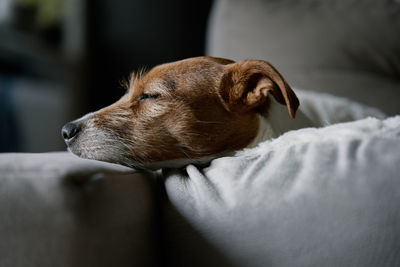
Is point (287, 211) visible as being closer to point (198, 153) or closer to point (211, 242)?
point (211, 242)

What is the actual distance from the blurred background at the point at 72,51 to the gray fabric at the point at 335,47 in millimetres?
1344

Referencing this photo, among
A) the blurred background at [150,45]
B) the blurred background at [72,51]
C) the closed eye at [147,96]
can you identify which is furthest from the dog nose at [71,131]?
the blurred background at [72,51]

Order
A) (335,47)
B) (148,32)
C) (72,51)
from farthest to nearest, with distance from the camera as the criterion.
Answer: (72,51), (148,32), (335,47)

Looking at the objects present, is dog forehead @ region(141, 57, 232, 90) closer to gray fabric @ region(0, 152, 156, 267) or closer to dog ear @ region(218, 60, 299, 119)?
dog ear @ region(218, 60, 299, 119)

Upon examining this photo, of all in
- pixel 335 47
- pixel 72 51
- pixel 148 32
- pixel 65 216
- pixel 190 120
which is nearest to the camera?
pixel 65 216

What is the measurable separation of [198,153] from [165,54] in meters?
2.19

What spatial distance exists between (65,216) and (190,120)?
526 mm

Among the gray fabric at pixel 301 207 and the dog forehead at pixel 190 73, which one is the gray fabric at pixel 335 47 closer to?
the dog forehead at pixel 190 73

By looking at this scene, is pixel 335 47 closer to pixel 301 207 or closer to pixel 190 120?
pixel 190 120

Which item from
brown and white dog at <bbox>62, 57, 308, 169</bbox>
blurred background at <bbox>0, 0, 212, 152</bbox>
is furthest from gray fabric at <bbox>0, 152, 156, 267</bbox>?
blurred background at <bbox>0, 0, 212, 152</bbox>

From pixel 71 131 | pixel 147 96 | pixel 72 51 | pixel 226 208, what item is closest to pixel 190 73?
pixel 147 96

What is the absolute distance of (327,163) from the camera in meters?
0.69

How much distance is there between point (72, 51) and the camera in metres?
3.47

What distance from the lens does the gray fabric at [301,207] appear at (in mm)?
635
